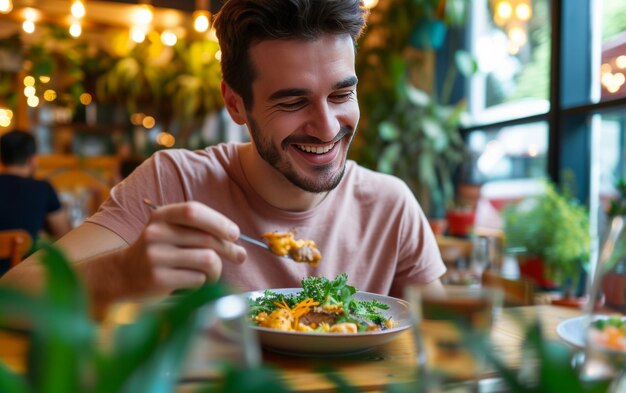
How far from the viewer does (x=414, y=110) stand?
15.0 feet

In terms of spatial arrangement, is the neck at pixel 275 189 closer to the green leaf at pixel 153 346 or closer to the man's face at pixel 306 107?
the man's face at pixel 306 107

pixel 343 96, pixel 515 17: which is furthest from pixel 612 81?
pixel 343 96

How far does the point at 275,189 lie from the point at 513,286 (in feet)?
2.37

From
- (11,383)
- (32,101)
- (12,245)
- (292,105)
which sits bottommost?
(12,245)

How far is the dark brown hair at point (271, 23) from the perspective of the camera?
53.7 inches

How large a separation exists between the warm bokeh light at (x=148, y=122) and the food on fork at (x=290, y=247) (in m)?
7.58

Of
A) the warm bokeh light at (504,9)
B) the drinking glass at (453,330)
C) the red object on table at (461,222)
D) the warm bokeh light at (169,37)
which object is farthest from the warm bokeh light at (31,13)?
the drinking glass at (453,330)

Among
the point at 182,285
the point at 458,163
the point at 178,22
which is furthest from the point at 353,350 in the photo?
the point at 178,22

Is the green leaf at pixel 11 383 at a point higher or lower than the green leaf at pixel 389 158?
lower

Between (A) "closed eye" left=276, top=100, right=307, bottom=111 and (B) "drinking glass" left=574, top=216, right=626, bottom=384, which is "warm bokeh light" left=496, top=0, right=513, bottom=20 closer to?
(A) "closed eye" left=276, top=100, right=307, bottom=111

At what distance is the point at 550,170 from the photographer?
3.54 m

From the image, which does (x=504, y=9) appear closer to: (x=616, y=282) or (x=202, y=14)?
(x=202, y=14)

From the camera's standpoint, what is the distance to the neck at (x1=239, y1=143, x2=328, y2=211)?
1513mm

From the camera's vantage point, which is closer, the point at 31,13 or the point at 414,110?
the point at 414,110
